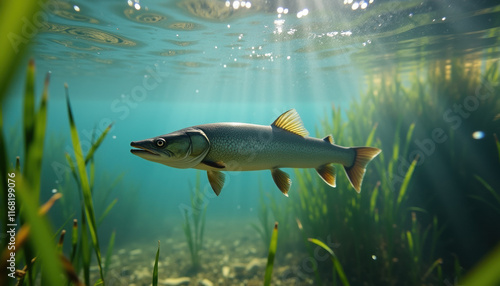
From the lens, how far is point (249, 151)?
107 inches

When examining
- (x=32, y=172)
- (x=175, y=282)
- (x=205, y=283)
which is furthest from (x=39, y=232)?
(x=175, y=282)

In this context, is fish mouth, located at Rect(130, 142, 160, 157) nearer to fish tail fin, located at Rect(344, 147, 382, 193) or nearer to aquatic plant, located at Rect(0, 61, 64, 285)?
aquatic plant, located at Rect(0, 61, 64, 285)

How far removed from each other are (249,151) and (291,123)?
713 mm

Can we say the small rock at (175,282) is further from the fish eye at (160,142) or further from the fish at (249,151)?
the fish eye at (160,142)

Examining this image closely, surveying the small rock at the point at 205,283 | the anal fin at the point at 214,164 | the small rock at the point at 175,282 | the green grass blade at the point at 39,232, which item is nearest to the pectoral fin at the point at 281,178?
the anal fin at the point at 214,164

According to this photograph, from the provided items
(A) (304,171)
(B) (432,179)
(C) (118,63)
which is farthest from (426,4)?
(C) (118,63)

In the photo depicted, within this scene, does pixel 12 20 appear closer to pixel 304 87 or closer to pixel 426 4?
pixel 426 4

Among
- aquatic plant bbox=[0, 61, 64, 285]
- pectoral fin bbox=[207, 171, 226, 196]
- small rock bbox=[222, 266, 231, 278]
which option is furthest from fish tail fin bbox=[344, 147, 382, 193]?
small rock bbox=[222, 266, 231, 278]

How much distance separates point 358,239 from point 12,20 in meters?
6.03

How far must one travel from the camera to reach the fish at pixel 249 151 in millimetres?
2350

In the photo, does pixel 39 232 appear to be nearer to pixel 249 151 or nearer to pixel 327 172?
pixel 249 151

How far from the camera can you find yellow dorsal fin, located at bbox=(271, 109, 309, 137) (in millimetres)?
3037

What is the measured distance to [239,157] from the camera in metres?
2.69

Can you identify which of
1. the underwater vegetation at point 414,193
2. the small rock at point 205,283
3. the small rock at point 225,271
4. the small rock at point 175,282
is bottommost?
the small rock at point 225,271
